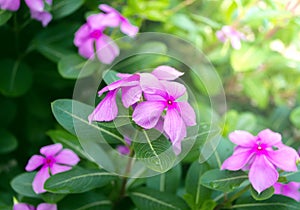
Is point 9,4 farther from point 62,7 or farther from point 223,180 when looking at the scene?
point 223,180

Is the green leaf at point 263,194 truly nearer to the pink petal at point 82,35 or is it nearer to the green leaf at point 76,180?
the green leaf at point 76,180

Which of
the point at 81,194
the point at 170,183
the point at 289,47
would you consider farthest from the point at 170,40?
the point at 289,47

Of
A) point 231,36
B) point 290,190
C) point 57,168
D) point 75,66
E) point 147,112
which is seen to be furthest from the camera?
point 231,36

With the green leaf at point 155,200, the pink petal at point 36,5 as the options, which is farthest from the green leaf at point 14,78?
the green leaf at point 155,200

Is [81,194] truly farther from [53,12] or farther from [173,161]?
[53,12]

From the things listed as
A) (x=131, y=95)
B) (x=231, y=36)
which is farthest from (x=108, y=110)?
(x=231, y=36)

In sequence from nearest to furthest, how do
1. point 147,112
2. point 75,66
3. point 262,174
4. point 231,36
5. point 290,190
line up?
point 147,112 → point 262,174 → point 290,190 → point 75,66 → point 231,36

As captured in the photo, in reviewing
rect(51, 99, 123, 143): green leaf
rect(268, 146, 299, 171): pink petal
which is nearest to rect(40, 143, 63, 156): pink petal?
rect(51, 99, 123, 143): green leaf
